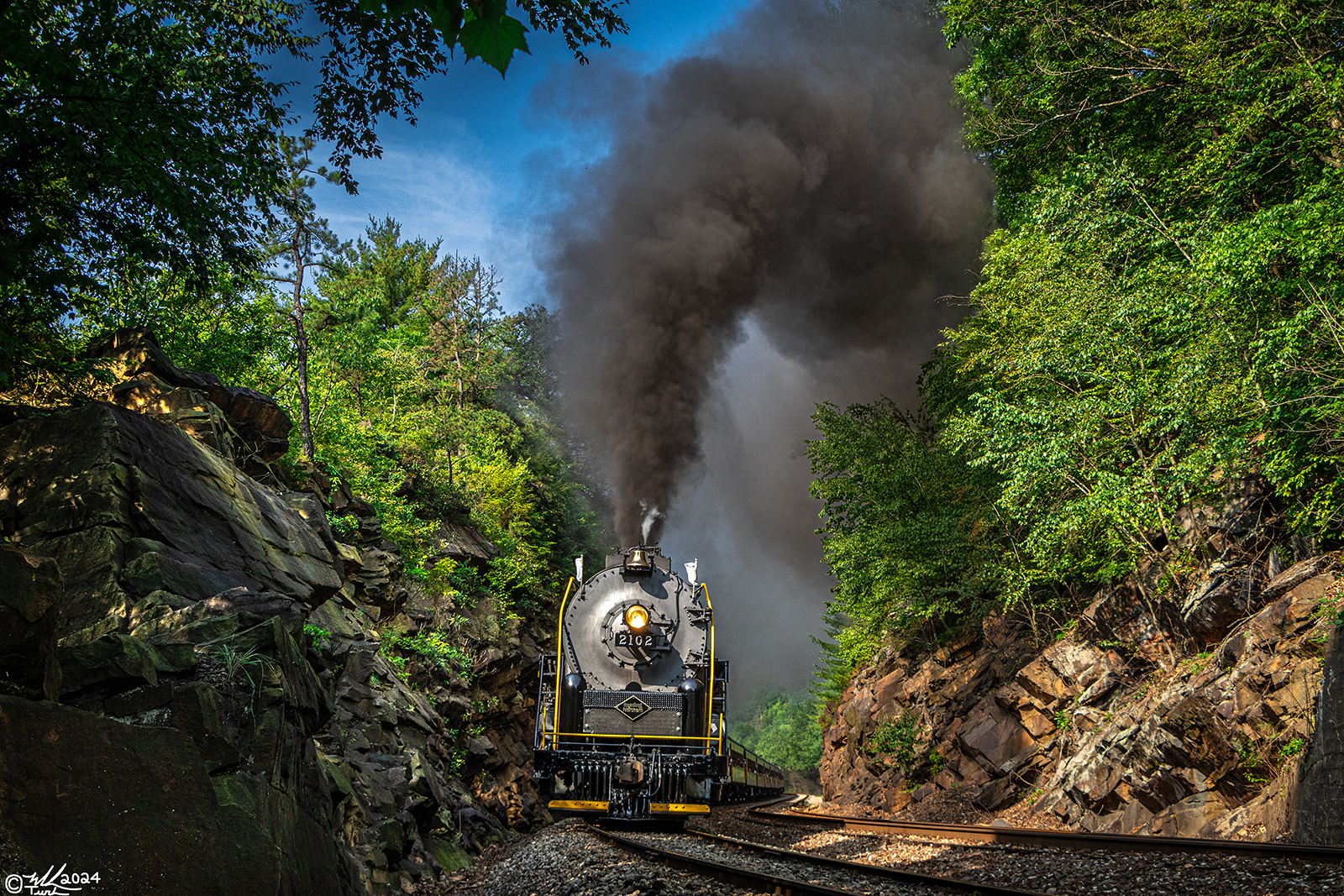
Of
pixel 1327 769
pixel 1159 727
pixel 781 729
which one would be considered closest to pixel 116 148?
pixel 1327 769

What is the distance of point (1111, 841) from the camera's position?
287 inches

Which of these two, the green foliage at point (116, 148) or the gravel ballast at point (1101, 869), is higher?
the green foliage at point (116, 148)

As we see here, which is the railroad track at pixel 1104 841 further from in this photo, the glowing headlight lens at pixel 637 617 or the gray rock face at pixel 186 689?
the gray rock face at pixel 186 689

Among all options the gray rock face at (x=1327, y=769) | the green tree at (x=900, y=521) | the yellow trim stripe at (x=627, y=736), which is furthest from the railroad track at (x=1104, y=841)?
the green tree at (x=900, y=521)

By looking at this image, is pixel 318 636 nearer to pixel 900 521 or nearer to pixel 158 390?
pixel 158 390

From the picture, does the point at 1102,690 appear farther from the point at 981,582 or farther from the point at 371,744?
the point at 371,744

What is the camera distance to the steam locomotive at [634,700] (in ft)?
37.2

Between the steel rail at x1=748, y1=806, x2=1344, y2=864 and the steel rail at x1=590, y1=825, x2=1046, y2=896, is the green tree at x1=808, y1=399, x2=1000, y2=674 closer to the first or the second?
the steel rail at x1=748, y1=806, x2=1344, y2=864

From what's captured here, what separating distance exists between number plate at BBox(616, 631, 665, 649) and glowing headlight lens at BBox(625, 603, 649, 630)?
0.16 meters

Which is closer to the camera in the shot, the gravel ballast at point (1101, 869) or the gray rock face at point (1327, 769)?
the gravel ballast at point (1101, 869)

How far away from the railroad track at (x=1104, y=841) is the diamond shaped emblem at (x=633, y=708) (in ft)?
12.5

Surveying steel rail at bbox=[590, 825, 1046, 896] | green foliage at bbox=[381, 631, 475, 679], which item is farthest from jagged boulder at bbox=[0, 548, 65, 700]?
green foliage at bbox=[381, 631, 475, 679]

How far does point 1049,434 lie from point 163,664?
41.0 feet

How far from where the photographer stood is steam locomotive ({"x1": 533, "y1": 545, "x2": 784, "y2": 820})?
11.3 m
